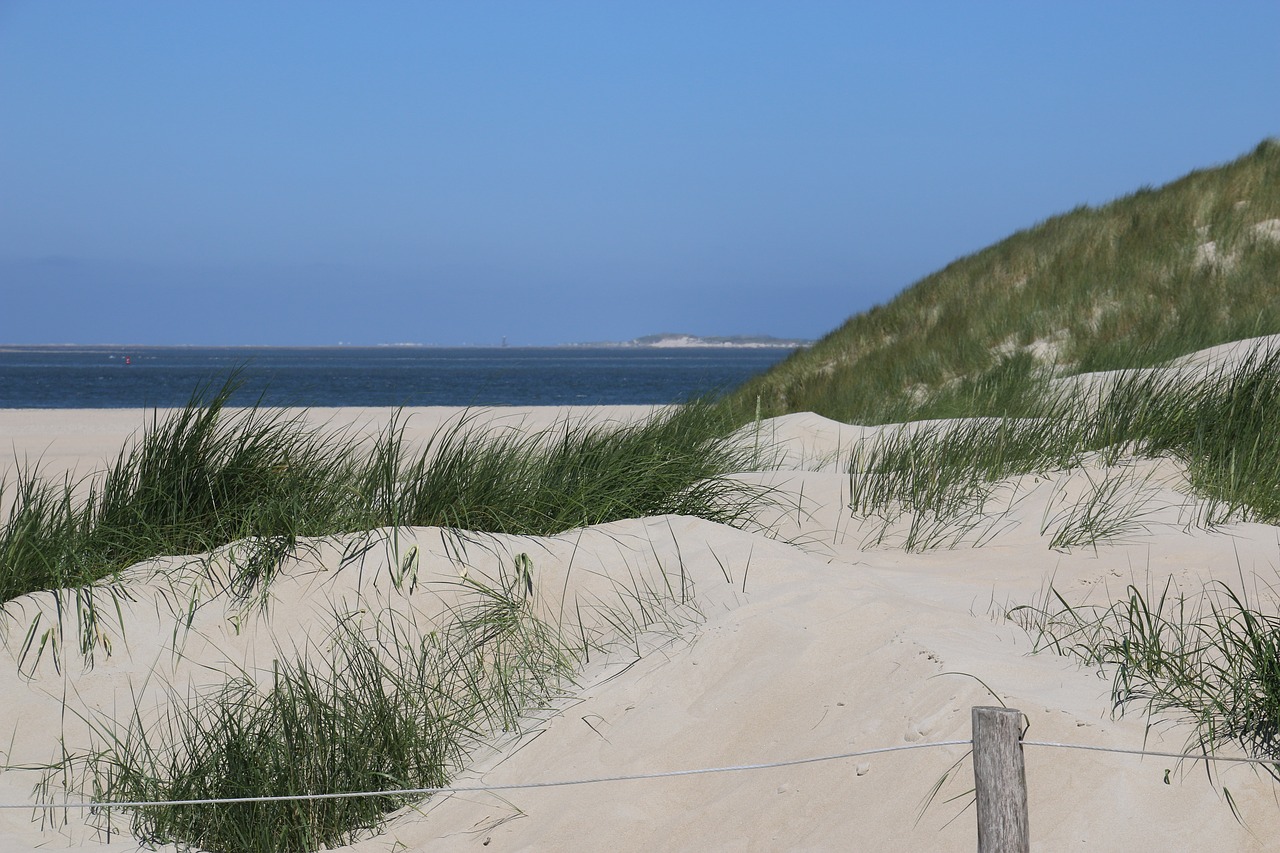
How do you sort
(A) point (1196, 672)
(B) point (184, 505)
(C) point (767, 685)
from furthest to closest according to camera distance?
(B) point (184, 505) < (C) point (767, 685) < (A) point (1196, 672)

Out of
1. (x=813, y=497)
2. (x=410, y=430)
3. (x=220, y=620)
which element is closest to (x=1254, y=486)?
(x=813, y=497)

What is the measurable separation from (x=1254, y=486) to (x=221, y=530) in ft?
17.6

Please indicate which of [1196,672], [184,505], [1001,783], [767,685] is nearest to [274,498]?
→ [184,505]

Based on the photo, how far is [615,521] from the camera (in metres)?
5.55

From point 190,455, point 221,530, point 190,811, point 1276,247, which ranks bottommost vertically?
point 190,811

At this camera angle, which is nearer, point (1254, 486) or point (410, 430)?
point (1254, 486)

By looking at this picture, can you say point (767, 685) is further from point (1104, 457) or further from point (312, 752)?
point (1104, 457)

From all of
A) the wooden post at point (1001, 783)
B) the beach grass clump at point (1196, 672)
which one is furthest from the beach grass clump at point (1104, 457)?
the wooden post at point (1001, 783)

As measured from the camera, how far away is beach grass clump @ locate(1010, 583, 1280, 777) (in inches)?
117

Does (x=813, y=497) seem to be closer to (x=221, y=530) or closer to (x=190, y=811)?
(x=221, y=530)

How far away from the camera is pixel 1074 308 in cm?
1351

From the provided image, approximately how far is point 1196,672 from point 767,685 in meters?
1.34

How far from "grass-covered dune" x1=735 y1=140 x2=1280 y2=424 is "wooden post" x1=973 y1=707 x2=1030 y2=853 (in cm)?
789

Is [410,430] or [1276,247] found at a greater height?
[1276,247]
